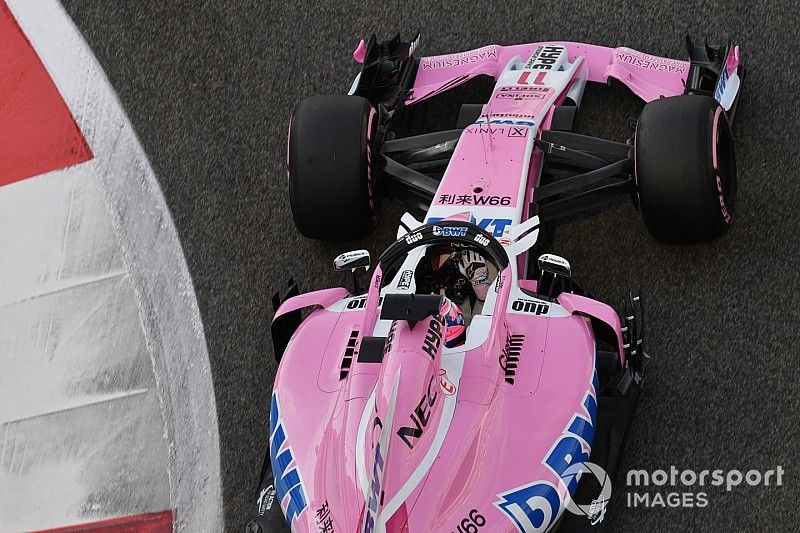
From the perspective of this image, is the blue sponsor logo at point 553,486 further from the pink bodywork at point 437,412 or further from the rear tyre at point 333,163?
the rear tyre at point 333,163

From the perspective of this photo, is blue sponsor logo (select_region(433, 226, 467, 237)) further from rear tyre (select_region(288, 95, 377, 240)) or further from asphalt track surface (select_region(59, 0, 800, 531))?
asphalt track surface (select_region(59, 0, 800, 531))

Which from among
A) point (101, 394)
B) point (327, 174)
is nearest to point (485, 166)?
point (327, 174)

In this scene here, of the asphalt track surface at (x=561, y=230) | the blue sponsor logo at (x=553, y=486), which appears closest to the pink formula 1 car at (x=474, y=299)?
the blue sponsor logo at (x=553, y=486)

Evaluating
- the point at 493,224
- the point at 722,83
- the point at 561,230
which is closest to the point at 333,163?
the point at 493,224

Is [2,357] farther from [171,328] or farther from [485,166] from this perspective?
[485,166]

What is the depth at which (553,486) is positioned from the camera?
174 inches

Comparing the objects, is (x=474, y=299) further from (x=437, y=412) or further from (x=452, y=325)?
(x=437, y=412)

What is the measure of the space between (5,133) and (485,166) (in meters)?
2.95

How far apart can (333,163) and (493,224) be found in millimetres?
827

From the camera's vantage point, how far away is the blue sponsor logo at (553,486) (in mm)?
4348

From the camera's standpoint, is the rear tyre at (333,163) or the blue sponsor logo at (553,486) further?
the rear tyre at (333,163)

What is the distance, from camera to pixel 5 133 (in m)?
7.09

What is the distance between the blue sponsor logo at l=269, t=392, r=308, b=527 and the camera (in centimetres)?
446

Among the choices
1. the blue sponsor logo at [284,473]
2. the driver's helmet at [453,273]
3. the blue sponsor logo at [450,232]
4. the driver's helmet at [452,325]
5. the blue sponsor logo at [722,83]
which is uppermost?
the blue sponsor logo at [722,83]
